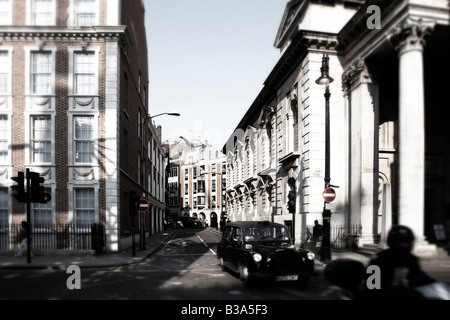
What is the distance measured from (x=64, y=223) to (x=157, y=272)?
315 inches

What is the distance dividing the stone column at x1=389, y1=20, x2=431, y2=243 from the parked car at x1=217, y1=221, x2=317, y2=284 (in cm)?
480

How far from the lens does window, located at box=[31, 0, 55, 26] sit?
1848 centimetres

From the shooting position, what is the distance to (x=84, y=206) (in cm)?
1820

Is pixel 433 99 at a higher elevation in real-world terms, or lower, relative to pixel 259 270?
higher

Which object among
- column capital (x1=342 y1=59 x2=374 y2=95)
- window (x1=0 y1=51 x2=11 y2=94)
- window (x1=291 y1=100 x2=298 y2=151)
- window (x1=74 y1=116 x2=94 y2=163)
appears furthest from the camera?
window (x1=291 y1=100 x2=298 y2=151)

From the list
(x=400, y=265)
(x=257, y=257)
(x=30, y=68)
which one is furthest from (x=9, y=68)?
(x=400, y=265)

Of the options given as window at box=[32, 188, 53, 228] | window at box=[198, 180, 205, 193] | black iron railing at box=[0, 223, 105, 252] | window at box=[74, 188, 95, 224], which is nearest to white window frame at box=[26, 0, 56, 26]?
window at box=[32, 188, 53, 228]

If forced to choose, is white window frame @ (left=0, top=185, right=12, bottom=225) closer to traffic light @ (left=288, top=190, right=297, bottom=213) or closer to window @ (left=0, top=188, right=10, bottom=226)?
window @ (left=0, top=188, right=10, bottom=226)

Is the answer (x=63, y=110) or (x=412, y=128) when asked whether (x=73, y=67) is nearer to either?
(x=63, y=110)

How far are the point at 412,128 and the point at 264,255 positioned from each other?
24.8 feet
